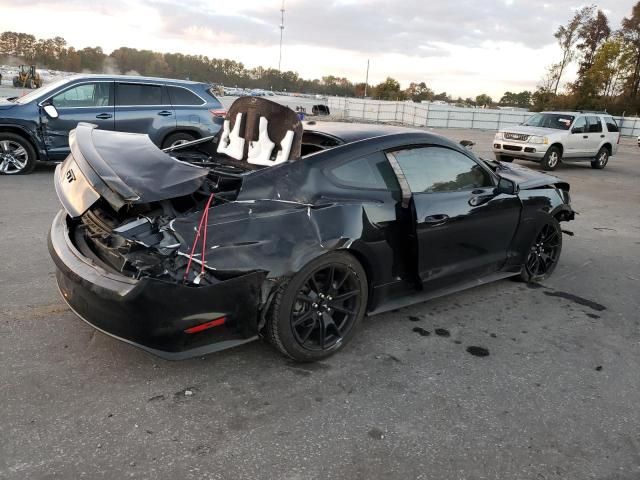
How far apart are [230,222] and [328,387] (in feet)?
3.79

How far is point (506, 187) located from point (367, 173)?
1563mm

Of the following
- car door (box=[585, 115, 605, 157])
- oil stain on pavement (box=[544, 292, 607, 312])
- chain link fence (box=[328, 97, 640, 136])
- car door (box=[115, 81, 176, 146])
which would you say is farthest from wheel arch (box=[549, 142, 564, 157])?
chain link fence (box=[328, 97, 640, 136])

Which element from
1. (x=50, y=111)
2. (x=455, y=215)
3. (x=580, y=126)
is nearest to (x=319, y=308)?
(x=455, y=215)

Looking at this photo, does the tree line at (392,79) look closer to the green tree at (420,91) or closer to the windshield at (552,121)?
the green tree at (420,91)

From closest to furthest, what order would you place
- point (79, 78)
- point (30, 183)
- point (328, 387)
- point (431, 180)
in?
point (328, 387)
point (431, 180)
point (30, 183)
point (79, 78)

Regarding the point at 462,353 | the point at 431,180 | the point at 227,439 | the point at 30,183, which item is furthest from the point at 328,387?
the point at 30,183

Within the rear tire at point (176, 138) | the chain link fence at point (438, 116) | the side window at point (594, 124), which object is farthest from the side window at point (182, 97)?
the chain link fence at point (438, 116)

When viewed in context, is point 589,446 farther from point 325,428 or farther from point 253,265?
point 253,265

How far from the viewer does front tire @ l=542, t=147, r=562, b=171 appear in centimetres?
1509

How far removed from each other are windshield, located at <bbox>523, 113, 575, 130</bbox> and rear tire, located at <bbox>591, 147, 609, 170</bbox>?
203 cm

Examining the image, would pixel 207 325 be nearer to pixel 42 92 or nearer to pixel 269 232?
pixel 269 232

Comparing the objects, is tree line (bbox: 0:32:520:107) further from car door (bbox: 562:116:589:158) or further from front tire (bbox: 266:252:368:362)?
front tire (bbox: 266:252:368:362)

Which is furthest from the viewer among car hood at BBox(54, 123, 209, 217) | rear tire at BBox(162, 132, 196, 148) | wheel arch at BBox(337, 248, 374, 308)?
rear tire at BBox(162, 132, 196, 148)

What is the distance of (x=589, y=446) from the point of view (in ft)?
9.18
